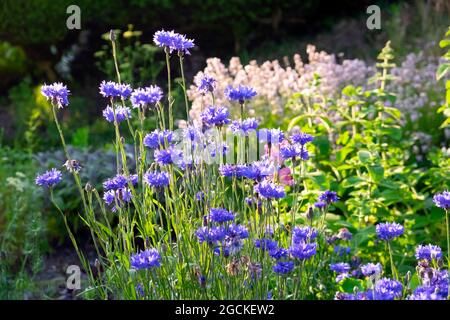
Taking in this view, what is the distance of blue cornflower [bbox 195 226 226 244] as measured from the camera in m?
2.27

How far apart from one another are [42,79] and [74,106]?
1.21m

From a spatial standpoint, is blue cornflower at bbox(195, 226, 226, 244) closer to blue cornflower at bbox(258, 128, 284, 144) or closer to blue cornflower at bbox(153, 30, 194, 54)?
blue cornflower at bbox(258, 128, 284, 144)

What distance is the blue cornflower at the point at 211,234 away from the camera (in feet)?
7.45

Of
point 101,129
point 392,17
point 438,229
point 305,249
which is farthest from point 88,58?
point 305,249

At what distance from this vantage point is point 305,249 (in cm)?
231

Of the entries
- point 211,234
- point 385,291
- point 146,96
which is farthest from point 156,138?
point 385,291

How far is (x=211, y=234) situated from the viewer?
228 centimetres

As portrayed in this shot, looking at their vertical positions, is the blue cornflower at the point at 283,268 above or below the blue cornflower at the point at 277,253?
below

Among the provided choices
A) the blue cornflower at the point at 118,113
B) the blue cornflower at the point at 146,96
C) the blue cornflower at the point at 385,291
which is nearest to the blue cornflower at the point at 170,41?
the blue cornflower at the point at 146,96

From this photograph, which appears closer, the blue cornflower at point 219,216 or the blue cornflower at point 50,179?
the blue cornflower at point 219,216

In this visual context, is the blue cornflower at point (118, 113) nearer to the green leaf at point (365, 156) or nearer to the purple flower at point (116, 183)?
the purple flower at point (116, 183)

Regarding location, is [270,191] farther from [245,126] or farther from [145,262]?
[145,262]
